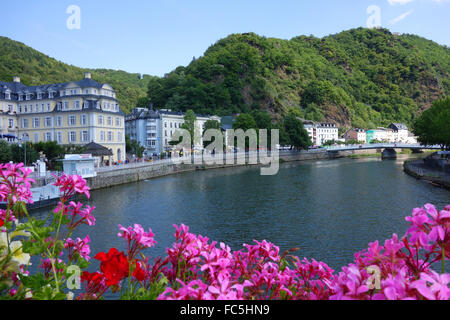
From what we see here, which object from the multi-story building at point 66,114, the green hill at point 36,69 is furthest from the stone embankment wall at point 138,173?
the green hill at point 36,69

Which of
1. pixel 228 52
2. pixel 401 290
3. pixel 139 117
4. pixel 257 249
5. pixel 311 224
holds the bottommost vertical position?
pixel 311 224

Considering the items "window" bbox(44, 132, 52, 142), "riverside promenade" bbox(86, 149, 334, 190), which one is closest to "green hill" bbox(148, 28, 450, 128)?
"riverside promenade" bbox(86, 149, 334, 190)

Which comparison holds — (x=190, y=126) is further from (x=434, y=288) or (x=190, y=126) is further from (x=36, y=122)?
(x=434, y=288)

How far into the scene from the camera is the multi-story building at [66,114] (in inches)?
2060

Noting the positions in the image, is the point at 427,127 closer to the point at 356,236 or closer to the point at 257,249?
the point at 356,236

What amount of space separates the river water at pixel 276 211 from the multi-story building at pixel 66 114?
12.5 m

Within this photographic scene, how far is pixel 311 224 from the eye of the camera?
23797 mm

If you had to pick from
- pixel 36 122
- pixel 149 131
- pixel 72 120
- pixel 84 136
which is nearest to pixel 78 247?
pixel 84 136

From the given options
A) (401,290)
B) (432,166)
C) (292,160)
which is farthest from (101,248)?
(292,160)

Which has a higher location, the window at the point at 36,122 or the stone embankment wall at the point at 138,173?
the window at the point at 36,122

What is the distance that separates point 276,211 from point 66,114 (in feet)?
127

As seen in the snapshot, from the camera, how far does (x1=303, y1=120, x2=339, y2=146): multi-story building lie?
129750mm

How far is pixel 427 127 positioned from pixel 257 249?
6531 cm

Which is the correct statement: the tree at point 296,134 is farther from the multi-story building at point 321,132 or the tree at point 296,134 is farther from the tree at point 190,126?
the multi-story building at point 321,132
